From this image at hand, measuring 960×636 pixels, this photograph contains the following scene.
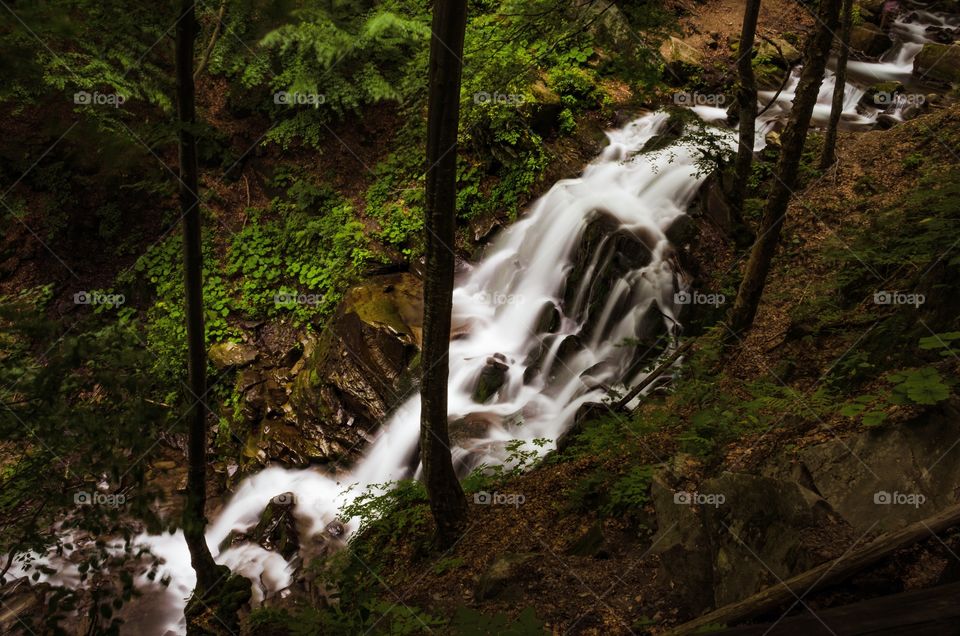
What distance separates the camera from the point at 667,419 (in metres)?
6.19

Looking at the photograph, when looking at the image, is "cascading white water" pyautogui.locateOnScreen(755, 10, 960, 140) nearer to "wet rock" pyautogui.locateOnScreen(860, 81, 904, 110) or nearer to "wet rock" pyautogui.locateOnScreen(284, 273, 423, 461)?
"wet rock" pyautogui.locateOnScreen(860, 81, 904, 110)

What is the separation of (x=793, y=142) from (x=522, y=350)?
476 centimetres

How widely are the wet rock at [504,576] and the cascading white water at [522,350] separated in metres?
2.59

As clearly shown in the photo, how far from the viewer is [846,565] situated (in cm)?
278

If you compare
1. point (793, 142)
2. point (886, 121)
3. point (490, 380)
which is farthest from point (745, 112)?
point (490, 380)

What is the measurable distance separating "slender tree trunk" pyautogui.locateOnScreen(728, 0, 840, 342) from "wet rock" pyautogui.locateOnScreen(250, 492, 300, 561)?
6.97 meters

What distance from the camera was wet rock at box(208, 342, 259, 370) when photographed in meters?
10.5

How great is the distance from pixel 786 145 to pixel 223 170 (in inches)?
468

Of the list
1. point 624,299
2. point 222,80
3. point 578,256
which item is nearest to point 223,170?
point 222,80

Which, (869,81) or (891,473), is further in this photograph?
(869,81)

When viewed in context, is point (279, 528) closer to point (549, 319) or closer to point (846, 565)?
point (549, 319)

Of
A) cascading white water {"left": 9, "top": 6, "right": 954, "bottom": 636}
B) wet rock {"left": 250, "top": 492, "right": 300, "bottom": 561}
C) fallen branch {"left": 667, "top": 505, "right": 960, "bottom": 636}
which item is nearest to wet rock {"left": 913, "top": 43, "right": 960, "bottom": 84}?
cascading white water {"left": 9, "top": 6, "right": 954, "bottom": 636}

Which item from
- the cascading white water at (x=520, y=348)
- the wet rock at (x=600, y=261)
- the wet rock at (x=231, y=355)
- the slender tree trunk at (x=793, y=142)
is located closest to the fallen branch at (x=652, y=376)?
the cascading white water at (x=520, y=348)

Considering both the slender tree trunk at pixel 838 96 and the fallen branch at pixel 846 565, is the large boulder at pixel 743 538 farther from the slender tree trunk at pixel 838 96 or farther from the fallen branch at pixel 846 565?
the slender tree trunk at pixel 838 96
